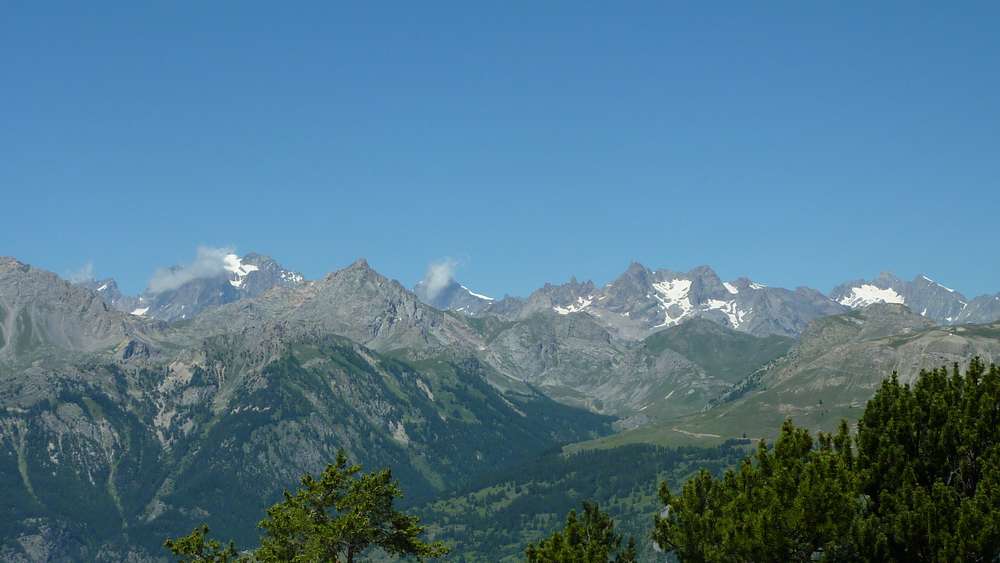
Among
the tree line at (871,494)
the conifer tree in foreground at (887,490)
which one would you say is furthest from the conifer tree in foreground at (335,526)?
the conifer tree in foreground at (887,490)

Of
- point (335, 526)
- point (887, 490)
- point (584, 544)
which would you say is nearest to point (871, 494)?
point (887, 490)

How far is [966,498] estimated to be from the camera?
55.1 metres

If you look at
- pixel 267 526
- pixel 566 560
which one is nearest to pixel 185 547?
pixel 267 526

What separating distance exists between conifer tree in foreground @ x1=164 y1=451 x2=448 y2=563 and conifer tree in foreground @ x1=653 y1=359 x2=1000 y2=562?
2565 cm

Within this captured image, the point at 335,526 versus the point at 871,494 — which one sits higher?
the point at 335,526

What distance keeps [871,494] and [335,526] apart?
37.8 meters

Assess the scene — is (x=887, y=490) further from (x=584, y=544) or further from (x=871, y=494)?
(x=584, y=544)

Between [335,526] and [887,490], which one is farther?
[335,526]

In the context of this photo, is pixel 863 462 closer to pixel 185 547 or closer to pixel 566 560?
pixel 566 560

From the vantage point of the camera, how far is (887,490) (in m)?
59.9

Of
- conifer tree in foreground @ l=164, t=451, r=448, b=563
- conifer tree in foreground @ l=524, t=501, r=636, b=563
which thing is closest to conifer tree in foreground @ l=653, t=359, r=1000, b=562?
conifer tree in foreground @ l=524, t=501, r=636, b=563

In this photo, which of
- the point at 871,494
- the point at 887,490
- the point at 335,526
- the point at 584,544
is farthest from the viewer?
the point at 335,526

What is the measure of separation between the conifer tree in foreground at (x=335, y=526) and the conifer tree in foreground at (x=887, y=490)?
1010 inches

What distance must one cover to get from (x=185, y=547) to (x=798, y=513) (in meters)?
50.3
